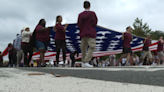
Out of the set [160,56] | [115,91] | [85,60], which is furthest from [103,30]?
[115,91]

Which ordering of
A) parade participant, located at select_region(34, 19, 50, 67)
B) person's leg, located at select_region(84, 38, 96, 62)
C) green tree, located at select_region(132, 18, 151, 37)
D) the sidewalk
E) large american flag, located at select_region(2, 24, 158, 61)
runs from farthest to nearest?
green tree, located at select_region(132, 18, 151, 37)
large american flag, located at select_region(2, 24, 158, 61)
parade participant, located at select_region(34, 19, 50, 67)
person's leg, located at select_region(84, 38, 96, 62)
the sidewalk

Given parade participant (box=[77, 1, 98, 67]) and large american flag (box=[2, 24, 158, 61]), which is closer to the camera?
parade participant (box=[77, 1, 98, 67])

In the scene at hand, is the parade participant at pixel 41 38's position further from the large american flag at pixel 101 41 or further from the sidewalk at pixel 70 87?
the sidewalk at pixel 70 87

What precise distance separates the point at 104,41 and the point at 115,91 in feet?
28.5

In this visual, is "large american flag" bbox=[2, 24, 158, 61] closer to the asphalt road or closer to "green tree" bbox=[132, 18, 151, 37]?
the asphalt road

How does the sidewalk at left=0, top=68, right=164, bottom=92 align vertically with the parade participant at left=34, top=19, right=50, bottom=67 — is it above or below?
below

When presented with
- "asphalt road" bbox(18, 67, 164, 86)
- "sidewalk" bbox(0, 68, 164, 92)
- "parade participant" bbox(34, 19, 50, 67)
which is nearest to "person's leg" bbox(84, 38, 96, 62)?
"parade participant" bbox(34, 19, 50, 67)

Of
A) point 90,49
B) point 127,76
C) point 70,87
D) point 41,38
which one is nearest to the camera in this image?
point 70,87

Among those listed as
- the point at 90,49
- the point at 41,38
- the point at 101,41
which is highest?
the point at 101,41

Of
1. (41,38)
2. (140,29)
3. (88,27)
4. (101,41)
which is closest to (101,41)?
(101,41)

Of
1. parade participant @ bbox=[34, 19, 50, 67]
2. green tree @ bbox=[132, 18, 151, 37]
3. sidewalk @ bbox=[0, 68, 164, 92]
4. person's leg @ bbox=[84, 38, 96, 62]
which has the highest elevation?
green tree @ bbox=[132, 18, 151, 37]

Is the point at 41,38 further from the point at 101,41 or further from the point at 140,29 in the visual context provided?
the point at 140,29

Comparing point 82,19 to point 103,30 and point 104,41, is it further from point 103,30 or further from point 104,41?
point 104,41

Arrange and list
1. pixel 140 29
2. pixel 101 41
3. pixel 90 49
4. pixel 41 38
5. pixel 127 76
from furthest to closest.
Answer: pixel 140 29 < pixel 101 41 < pixel 41 38 < pixel 90 49 < pixel 127 76
